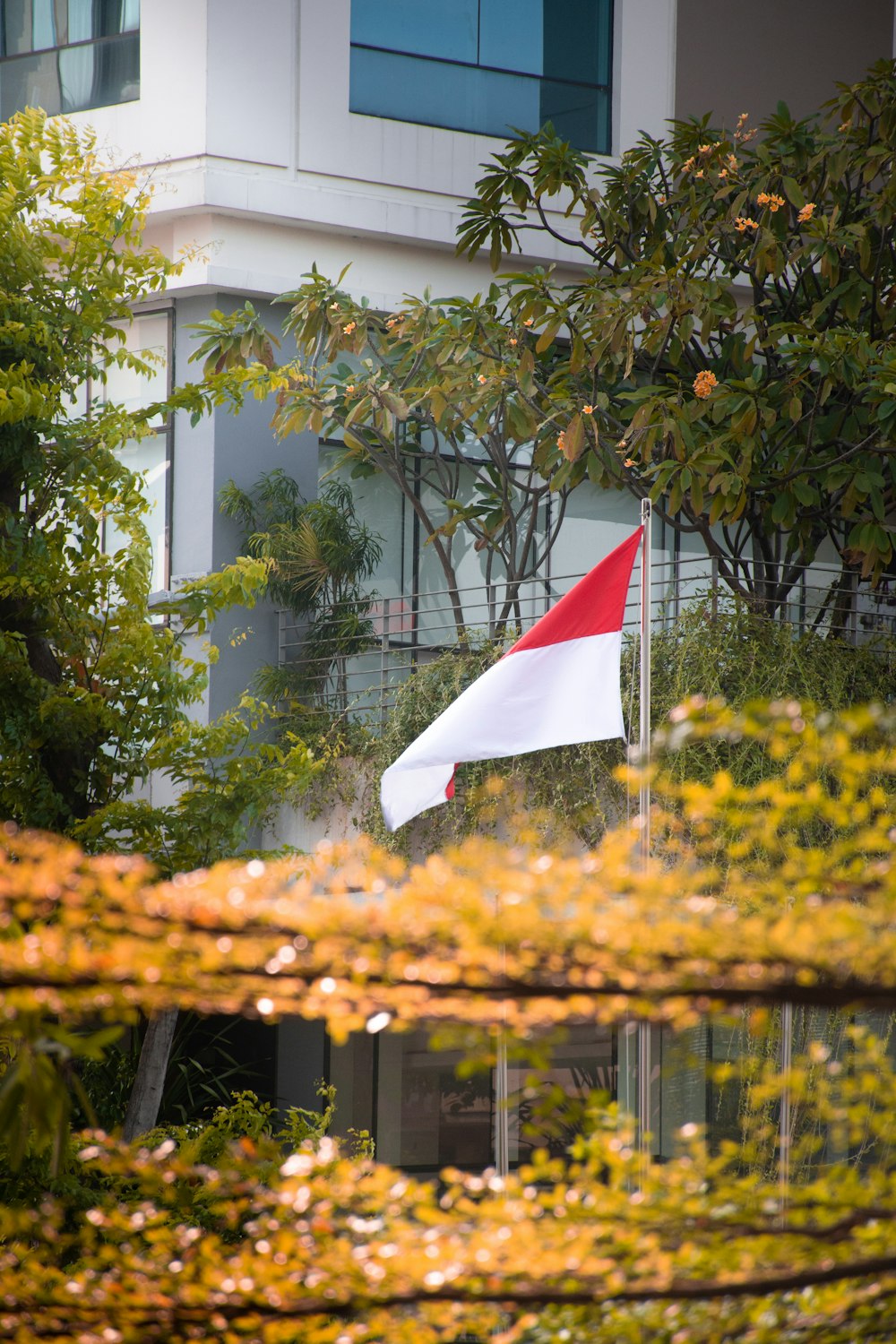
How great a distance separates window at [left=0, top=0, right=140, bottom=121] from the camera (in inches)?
522

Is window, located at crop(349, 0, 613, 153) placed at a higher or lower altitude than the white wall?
higher

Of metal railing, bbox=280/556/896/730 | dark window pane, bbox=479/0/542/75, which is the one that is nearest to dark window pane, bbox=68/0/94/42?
dark window pane, bbox=479/0/542/75

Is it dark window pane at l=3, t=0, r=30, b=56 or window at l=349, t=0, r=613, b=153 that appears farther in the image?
dark window pane at l=3, t=0, r=30, b=56

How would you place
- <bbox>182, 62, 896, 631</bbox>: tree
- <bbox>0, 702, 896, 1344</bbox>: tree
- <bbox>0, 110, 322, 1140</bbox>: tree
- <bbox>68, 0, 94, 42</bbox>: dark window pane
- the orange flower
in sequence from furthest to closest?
1. <bbox>68, 0, 94, 42</bbox>: dark window pane
2. <bbox>182, 62, 896, 631</bbox>: tree
3. the orange flower
4. <bbox>0, 110, 322, 1140</bbox>: tree
5. <bbox>0, 702, 896, 1344</bbox>: tree

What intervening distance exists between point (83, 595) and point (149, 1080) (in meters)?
2.47

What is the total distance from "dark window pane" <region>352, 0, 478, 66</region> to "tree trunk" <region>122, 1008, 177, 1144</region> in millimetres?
8111

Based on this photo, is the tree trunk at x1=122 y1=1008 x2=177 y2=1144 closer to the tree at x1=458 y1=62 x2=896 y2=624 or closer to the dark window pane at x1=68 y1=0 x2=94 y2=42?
the tree at x1=458 y1=62 x2=896 y2=624

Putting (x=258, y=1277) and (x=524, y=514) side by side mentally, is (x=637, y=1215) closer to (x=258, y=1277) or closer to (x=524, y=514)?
(x=258, y=1277)

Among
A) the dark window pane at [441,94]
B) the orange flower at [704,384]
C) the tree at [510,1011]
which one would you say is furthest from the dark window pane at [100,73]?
the tree at [510,1011]

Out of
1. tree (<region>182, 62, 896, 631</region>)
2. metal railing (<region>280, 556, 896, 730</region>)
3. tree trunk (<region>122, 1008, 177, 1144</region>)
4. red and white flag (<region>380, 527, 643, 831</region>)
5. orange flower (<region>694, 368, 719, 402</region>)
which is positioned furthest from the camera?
metal railing (<region>280, 556, 896, 730</region>)

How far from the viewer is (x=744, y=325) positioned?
1173 cm

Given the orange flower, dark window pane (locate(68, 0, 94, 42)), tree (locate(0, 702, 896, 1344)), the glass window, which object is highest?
dark window pane (locate(68, 0, 94, 42))

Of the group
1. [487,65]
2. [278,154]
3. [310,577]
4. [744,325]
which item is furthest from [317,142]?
[744,325]

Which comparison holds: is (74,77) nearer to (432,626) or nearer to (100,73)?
(100,73)
